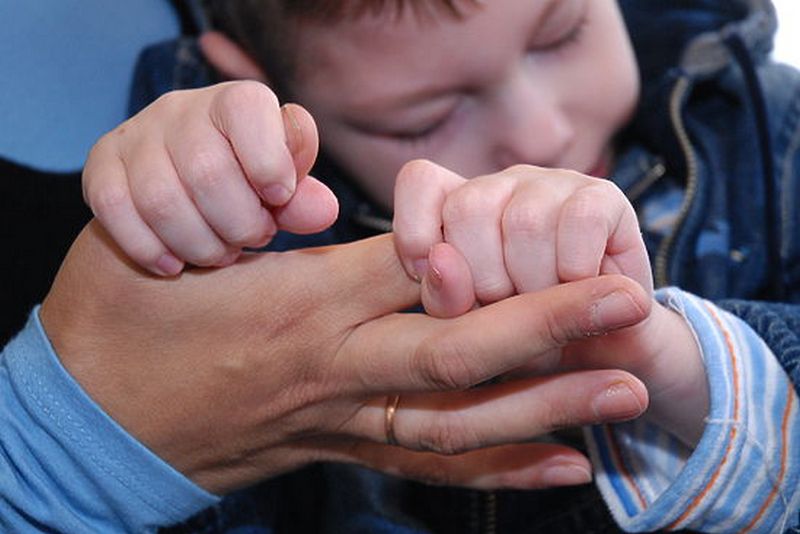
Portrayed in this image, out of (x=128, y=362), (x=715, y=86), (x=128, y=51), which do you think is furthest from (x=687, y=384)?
(x=128, y=51)

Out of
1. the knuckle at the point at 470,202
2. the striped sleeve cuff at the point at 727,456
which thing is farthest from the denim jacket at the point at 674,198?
the knuckle at the point at 470,202

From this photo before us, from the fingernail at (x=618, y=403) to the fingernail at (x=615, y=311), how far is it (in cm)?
5

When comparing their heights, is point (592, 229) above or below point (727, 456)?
above

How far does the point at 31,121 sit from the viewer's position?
0.90 meters

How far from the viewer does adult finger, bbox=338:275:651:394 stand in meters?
0.51

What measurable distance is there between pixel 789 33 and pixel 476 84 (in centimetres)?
74

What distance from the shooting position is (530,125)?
37.1 inches

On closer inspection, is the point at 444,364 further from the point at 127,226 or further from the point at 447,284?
the point at 127,226

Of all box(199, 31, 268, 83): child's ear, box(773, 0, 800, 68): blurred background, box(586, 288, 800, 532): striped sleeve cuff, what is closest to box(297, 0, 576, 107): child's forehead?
box(199, 31, 268, 83): child's ear

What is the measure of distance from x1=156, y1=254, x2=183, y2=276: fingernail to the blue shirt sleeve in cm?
9

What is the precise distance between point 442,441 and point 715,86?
0.63 meters

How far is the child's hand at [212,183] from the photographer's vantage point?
1.86ft

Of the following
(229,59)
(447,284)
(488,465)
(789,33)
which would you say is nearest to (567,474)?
(488,465)

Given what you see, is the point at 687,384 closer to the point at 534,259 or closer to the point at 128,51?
the point at 534,259
